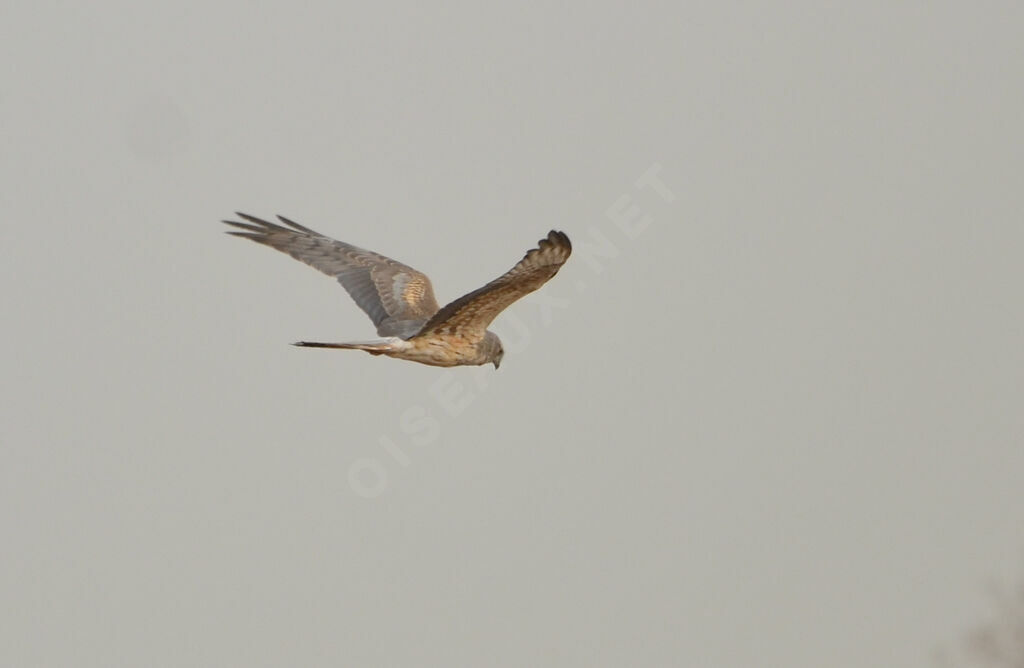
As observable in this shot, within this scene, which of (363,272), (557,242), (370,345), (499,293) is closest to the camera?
(557,242)

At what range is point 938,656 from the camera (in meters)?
15.3

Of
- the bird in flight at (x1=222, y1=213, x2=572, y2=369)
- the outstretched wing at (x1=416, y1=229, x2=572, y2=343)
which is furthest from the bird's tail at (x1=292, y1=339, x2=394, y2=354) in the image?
the outstretched wing at (x1=416, y1=229, x2=572, y2=343)

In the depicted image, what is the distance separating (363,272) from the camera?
29.5ft

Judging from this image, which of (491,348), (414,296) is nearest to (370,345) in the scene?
(491,348)

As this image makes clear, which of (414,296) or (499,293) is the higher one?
(414,296)

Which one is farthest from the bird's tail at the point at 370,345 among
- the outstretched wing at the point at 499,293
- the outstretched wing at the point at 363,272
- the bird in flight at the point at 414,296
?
the outstretched wing at the point at 363,272

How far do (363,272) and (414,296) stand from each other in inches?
17.8

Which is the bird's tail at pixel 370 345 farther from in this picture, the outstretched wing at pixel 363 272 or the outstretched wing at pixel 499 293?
the outstretched wing at pixel 363 272

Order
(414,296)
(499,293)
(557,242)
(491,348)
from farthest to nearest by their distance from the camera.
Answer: (414,296), (491,348), (499,293), (557,242)

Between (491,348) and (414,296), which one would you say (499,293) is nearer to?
(491,348)

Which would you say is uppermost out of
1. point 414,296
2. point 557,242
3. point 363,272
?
point 363,272

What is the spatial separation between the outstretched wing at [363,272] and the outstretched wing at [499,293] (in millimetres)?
1009

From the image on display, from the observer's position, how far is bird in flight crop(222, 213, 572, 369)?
6.47 metres

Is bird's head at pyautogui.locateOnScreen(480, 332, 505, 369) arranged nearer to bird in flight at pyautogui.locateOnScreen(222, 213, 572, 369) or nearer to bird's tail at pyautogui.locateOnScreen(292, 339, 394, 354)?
bird in flight at pyautogui.locateOnScreen(222, 213, 572, 369)
